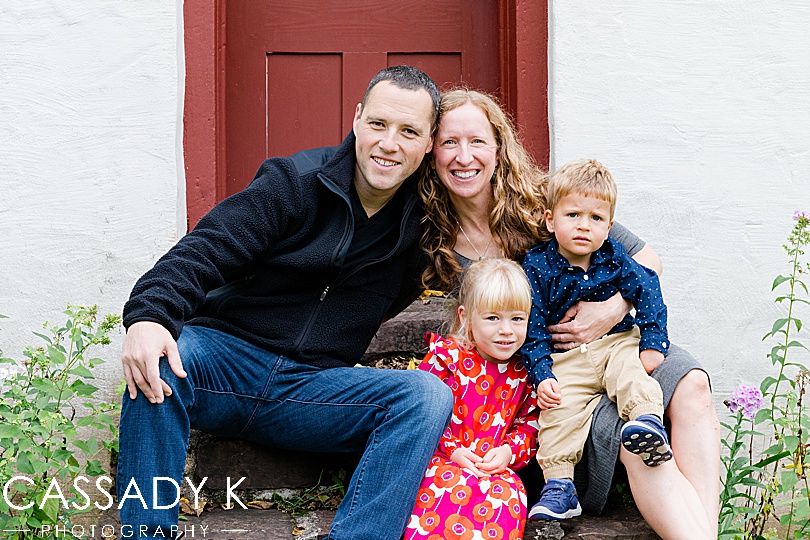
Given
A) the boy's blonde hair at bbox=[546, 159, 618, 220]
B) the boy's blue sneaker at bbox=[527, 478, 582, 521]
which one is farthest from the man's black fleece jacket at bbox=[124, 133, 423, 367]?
the boy's blue sneaker at bbox=[527, 478, 582, 521]

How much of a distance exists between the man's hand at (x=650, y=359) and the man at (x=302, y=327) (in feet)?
2.13

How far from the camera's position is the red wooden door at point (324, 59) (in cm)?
398

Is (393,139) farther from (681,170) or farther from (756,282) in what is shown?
(756,282)

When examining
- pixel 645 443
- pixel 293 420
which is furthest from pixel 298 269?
pixel 645 443

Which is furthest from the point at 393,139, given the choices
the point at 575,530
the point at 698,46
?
the point at 698,46

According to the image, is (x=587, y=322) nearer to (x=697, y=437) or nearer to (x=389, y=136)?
(x=697, y=437)

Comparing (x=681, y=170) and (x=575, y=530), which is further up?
(x=681, y=170)

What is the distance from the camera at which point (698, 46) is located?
358 cm

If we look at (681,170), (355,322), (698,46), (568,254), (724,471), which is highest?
(698,46)

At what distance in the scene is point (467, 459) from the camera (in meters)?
2.58

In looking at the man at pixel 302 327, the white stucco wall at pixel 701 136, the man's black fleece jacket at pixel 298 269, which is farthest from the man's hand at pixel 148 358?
the white stucco wall at pixel 701 136

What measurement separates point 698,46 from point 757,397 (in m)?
1.61

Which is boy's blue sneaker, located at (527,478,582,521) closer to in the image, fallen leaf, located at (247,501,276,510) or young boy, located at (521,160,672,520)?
young boy, located at (521,160,672,520)

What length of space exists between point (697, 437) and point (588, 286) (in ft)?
1.92
